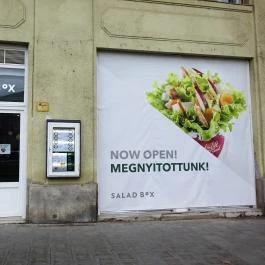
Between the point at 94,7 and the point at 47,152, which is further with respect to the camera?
the point at 94,7

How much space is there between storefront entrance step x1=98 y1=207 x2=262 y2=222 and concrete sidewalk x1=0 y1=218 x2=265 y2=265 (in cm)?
29

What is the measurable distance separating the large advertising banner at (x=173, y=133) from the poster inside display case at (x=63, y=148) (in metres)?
0.62

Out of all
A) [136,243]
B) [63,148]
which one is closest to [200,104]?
[63,148]

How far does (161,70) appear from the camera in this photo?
982 cm

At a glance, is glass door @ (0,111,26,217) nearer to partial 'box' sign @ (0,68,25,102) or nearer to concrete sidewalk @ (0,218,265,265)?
partial 'box' sign @ (0,68,25,102)

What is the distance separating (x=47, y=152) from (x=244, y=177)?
4639 mm

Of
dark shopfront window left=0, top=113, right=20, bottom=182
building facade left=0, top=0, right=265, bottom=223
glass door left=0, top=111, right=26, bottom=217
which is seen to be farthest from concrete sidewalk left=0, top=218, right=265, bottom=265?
dark shopfront window left=0, top=113, right=20, bottom=182

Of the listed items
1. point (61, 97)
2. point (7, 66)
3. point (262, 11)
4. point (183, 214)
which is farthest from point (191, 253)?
point (262, 11)

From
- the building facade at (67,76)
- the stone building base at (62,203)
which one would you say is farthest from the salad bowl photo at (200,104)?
the stone building base at (62,203)

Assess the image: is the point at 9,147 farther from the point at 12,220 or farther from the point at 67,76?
the point at 67,76

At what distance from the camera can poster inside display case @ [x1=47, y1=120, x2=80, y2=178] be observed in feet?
28.2

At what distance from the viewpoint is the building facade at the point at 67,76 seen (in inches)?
340

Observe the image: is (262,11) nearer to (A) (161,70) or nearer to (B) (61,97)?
(A) (161,70)

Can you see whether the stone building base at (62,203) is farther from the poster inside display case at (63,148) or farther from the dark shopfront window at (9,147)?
the dark shopfront window at (9,147)
